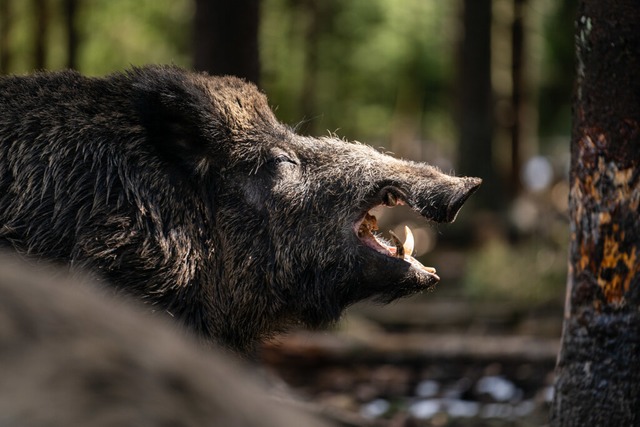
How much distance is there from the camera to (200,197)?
5574 millimetres

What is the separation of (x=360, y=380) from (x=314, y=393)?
48 cm

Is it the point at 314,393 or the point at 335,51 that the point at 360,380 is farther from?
the point at 335,51

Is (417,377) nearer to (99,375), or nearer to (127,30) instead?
(99,375)

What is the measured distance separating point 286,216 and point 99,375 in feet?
13.8

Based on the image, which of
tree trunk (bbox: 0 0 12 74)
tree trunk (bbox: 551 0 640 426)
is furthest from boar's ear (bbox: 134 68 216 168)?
tree trunk (bbox: 0 0 12 74)

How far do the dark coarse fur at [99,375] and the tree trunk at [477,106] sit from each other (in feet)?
59.5

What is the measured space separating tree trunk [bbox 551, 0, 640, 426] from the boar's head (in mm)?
621

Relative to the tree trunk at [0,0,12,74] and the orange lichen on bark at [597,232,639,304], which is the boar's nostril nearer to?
the orange lichen on bark at [597,232,639,304]

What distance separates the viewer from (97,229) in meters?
5.09

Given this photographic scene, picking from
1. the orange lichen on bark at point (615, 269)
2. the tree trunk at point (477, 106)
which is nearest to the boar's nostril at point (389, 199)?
the orange lichen on bark at point (615, 269)

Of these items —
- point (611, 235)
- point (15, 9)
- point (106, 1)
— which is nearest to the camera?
point (611, 235)

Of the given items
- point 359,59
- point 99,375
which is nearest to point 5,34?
point 359,59

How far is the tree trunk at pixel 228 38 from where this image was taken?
9391 mm

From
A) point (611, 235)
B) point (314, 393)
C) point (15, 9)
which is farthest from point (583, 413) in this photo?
point (15, 9)
